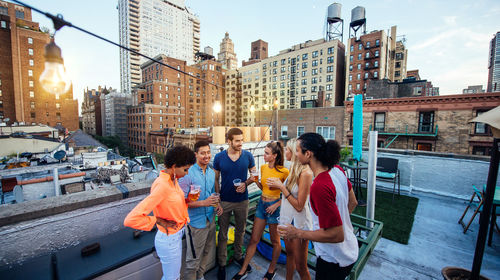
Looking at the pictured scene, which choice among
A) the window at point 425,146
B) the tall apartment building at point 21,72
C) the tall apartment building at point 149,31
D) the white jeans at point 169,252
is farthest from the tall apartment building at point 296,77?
the tall apartment building at point 149,31

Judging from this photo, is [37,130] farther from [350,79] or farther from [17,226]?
[350,79]

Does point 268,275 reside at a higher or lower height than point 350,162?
lower

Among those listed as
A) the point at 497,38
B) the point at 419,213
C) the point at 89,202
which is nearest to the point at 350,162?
the point at 419,213

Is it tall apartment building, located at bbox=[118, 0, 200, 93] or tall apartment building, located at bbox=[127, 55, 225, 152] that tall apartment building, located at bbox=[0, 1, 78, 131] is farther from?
tall apartment building, located at bbox=[118, 0, 200, 93]

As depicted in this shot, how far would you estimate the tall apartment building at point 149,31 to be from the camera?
92.0 metres

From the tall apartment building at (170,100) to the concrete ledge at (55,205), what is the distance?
64288 mm

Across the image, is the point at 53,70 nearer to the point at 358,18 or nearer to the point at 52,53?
the point at 52,53

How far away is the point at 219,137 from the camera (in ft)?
30.2

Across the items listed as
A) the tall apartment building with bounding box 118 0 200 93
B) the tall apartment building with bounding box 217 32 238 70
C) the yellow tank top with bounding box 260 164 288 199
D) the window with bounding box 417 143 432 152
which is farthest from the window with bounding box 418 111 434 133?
the tall apartment building with bounding box 217 32 238 70

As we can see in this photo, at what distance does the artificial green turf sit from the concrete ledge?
6375 mm

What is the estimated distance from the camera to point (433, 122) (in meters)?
19.9

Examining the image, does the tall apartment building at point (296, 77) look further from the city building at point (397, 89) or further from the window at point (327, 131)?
the city building at point (397, 89)

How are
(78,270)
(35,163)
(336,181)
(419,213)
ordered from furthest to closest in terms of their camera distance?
(35,163), (419,213), (78,270), (336,181)

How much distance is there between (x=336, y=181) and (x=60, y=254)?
3.28 meters
